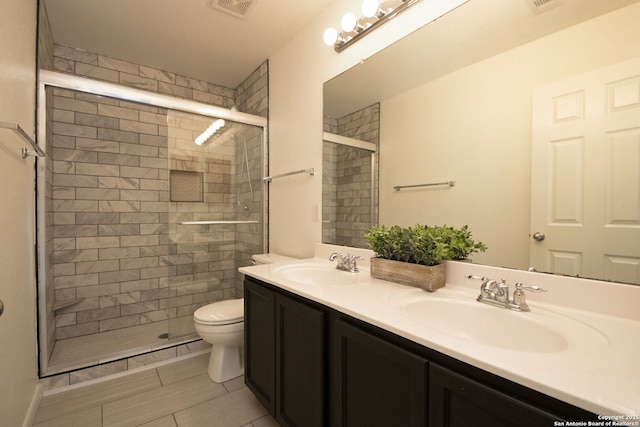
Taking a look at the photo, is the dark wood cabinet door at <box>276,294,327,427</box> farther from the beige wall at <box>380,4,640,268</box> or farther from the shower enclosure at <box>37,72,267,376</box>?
the shower enclosure at <box>37,72,267,376</box>

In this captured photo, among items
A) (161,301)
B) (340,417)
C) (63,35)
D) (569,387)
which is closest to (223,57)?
(63,35)

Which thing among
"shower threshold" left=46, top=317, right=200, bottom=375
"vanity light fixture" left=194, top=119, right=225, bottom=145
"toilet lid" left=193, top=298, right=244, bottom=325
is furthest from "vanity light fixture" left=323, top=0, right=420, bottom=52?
"shower threshold" left=46, top=317, right=200, bottom=375

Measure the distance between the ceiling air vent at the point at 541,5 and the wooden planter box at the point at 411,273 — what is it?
1.04 metres

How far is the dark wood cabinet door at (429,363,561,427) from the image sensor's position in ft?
1.76

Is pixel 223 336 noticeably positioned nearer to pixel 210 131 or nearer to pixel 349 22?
pixel 210 131

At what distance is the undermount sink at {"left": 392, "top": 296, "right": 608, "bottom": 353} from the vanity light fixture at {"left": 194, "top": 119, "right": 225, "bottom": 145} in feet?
7.06

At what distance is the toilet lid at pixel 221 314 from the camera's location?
181 cm

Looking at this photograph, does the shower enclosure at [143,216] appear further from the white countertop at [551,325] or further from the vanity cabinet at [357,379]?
the white countertop at [551,325]

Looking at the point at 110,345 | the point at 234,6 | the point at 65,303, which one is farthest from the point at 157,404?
the point at 234,6

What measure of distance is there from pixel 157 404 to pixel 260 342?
0.84 meters

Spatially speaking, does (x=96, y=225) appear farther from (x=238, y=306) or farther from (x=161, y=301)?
(x=238, y=306)

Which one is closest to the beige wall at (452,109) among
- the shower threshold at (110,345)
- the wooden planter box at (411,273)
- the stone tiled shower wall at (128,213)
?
the wooden planter box at (411,273)

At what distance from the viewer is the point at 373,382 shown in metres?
0.86

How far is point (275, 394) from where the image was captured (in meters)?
1.31
